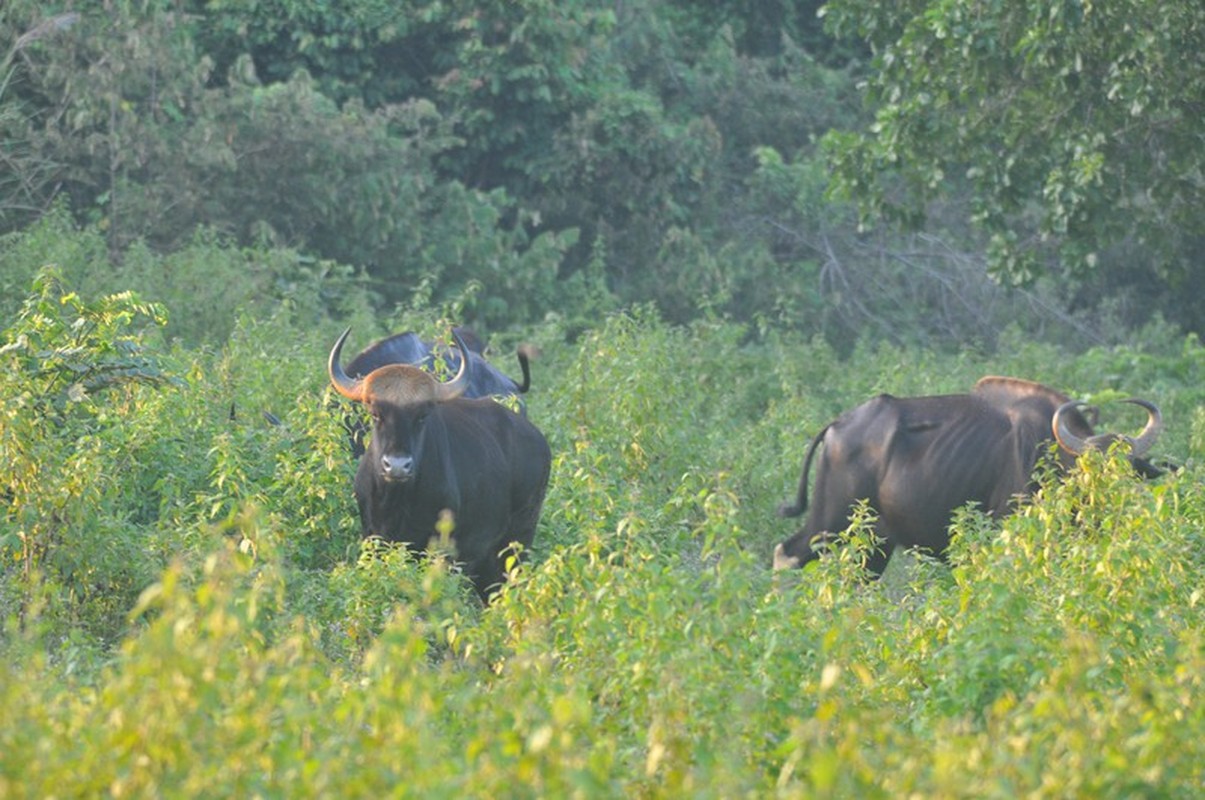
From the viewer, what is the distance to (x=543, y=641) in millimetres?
5055

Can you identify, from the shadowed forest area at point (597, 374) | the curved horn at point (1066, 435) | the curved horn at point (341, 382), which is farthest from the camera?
the curved horn at point (1066, 435)

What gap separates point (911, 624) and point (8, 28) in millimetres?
Result: 10613

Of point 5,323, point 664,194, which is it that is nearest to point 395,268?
point 664,194

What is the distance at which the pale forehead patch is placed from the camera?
7762mm

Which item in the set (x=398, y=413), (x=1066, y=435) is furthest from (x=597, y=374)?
(x=398, y=413)

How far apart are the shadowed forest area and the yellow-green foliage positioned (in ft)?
0.06

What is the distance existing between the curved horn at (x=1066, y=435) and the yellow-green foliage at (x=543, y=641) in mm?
820

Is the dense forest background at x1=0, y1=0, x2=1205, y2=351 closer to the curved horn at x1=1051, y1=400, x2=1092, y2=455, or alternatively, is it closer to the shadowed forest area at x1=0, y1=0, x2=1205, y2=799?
the shadowed forest area at x1=0, y1=0, x2=1205, y2=799

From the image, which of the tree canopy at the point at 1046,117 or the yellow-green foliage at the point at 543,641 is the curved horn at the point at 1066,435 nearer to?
the yellow-green foliage at the point at 543,641

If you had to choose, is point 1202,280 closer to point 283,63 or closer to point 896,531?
point 283,63

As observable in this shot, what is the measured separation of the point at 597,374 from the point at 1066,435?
105 inches

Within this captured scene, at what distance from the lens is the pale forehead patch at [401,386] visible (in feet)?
25.5

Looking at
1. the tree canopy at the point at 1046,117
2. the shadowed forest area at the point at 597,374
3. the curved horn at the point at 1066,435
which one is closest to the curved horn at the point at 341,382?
the shadowed forest area at the point at 597,374

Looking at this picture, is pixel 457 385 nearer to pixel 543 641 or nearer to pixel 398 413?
pixel 398 413
